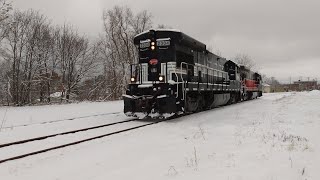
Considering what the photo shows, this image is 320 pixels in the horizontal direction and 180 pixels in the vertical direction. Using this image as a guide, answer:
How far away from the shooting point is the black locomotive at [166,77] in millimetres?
13039

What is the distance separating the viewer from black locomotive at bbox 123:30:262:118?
1304 centimetres

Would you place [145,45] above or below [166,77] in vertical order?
above

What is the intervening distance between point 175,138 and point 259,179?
413 cm

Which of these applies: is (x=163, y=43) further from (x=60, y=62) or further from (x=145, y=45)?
(x=60, y=62)

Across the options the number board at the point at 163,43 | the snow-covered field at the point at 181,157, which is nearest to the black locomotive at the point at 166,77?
the number board at the point at 163,43

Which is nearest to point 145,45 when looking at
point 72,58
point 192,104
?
point 192,104

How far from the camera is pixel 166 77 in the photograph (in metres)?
A: 13.3

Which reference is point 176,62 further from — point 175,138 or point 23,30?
point 23,30

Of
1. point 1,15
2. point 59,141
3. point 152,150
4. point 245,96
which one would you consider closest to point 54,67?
point 1,15

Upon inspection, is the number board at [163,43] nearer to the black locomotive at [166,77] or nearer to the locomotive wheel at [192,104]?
the black locomotive at [166,77]

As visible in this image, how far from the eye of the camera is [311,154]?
21.1 ft

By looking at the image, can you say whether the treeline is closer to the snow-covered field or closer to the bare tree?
the bare tree

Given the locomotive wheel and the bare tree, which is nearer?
the locomotive wheel

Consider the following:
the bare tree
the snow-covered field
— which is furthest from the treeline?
the snow-covered field
